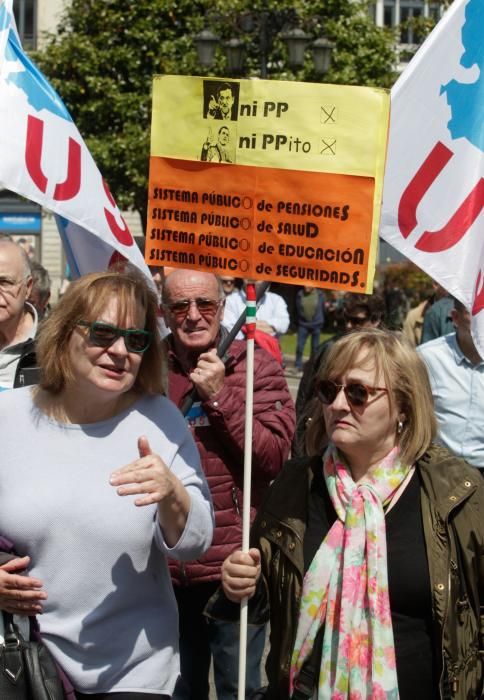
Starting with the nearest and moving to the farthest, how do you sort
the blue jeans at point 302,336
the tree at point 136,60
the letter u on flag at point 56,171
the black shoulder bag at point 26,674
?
1. the black shoulder bag at point 26,674
2. the letter u on flag at point 56,171
3. the blue jeans at point 302,336
4. the tree at point 136,60

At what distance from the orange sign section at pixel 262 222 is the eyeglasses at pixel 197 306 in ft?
1.82

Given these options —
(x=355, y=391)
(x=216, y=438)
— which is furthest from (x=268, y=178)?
(x=216, y=438)

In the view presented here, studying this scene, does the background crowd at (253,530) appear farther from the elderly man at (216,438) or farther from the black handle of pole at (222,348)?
the black handle of pole at (222,348)

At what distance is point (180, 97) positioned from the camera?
3.55 meters

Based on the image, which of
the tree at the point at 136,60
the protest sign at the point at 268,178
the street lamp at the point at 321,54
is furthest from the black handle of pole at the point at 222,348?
the tree at the point at 136,60

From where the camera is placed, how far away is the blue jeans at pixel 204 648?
13.5ft

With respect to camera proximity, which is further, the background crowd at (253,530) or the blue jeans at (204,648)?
the blue jeans at (204,648)

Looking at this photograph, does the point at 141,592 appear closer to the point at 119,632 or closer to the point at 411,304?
the point at 119,632

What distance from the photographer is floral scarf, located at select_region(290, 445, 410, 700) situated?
10.3 ft

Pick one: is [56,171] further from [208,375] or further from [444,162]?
[444,162]

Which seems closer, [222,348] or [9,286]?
[222,348]

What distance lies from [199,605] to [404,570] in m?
1.16

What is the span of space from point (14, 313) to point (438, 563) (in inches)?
79.1

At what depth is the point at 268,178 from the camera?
11.3 feet
